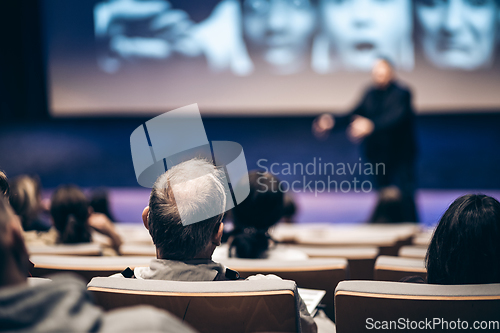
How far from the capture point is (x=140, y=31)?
569 centimetres

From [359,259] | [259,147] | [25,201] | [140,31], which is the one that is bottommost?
[259,147]

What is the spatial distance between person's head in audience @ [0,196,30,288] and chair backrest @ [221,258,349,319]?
79 cm

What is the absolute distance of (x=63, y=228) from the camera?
2.28 meters

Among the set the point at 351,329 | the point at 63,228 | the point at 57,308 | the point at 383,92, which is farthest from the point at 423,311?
the point at 383,92

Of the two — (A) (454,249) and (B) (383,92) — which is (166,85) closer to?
(B) (383,92)

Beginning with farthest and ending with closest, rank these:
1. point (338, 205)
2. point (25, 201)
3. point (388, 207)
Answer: point (338, 205), point (388, 207), point (25, 201)

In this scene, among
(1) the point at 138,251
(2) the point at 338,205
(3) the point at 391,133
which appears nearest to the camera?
(1) the point at 138,251

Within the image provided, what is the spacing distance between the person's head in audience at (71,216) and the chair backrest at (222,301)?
1.37 metres

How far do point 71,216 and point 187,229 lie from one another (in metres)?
1.42

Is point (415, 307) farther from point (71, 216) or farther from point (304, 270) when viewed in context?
point (71, 216)

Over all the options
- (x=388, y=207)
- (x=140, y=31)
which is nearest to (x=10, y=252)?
(x=388, y=207)

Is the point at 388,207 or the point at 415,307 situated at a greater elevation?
the point at 415,307

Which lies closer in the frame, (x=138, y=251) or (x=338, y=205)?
(x=138, y=251)

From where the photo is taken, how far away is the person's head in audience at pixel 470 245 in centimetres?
109
